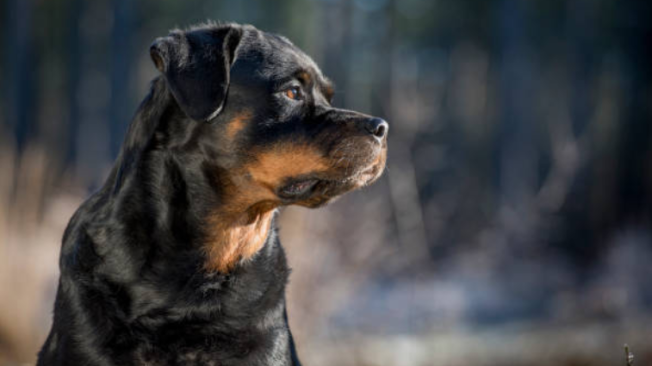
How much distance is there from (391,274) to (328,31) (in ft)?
51.0

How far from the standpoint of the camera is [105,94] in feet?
73.4

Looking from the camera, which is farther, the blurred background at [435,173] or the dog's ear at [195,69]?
the blurred background at [435,173]

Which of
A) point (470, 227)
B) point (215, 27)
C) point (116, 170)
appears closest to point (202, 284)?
point (116, 170)

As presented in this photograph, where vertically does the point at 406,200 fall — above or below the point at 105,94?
above

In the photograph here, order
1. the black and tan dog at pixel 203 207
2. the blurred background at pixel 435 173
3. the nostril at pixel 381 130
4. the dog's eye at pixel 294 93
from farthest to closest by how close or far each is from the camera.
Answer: the blurred background at pixel 435 173
the dog's eye at pixel 294 93
the nostril at pixel 381 130
the black and tan dog at pixel 203 207

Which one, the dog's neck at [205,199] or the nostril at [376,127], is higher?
the nostril at [376,127]

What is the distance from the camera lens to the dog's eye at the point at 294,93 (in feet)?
9.89

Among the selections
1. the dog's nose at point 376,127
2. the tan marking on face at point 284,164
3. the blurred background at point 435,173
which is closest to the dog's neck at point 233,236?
the tan marking on face at point 284,164

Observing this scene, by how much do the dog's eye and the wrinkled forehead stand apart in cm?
5

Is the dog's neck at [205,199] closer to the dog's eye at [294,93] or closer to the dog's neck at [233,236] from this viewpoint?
the dog's neck at [233,236]

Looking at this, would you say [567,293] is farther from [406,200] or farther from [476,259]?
[406,200]

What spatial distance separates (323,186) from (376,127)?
1.11ft

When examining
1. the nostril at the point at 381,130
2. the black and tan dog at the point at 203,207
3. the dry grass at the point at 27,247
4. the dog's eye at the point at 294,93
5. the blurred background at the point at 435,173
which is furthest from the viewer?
the blurred background at the point at 435,173

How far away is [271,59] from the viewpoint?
120 inches
